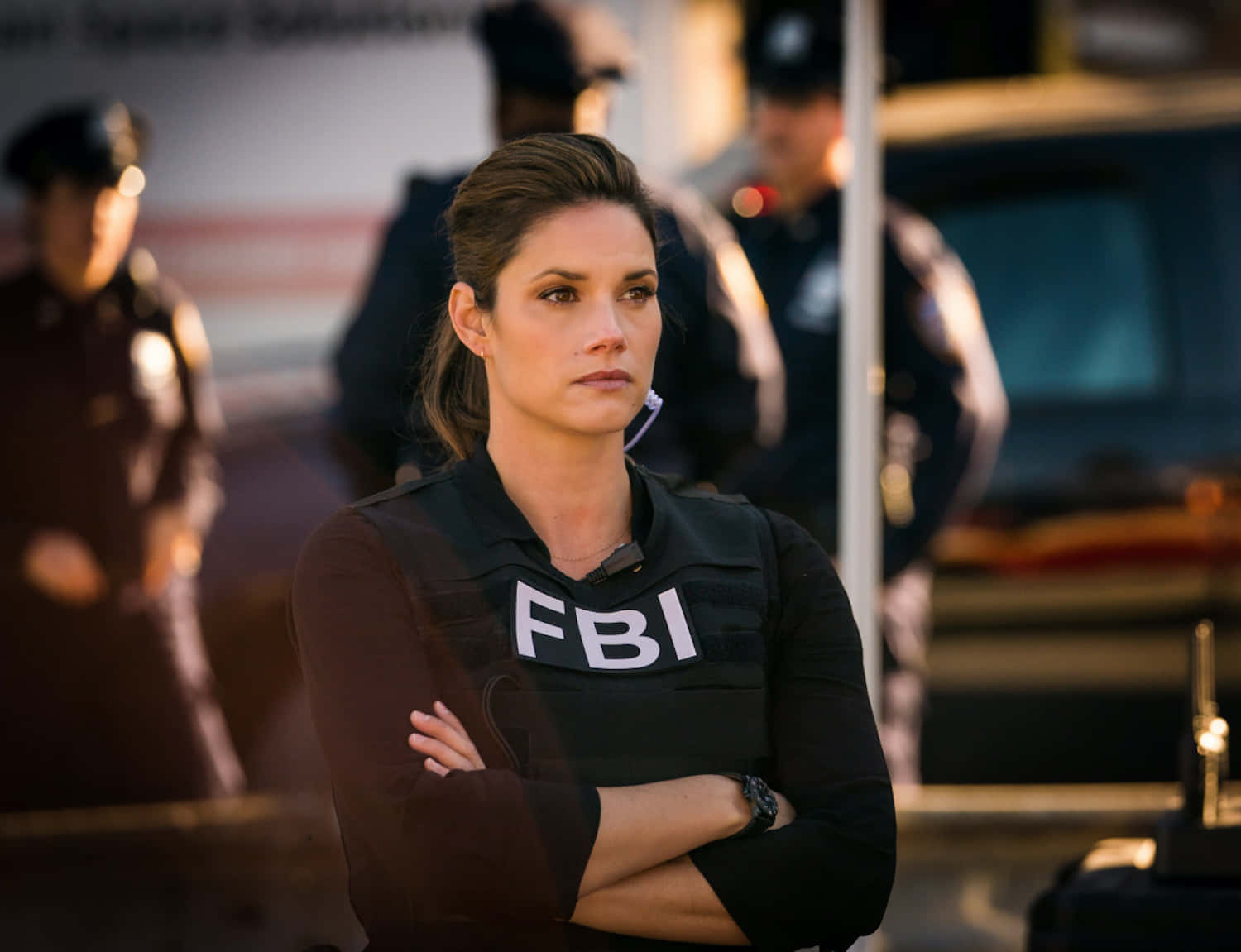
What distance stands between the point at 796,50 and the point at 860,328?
2.41 feet

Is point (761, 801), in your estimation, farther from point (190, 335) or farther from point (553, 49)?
point (190, 335)

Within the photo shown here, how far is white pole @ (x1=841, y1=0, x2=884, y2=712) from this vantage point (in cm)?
344

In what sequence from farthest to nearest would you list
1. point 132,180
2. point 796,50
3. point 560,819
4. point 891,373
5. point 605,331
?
point 891,373, point 796,50, point 132,180, point 605,331, point 560,819

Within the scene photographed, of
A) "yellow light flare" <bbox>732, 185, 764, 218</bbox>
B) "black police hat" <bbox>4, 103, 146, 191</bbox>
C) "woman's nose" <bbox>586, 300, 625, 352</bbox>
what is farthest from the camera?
"yellow light flare" <bbox>732, 185, 764, 218</bbox>

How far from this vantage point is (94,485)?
379cm

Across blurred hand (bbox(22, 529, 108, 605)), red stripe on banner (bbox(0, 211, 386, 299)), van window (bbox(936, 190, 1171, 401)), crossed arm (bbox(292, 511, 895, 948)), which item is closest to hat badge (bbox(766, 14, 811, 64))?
van window (bbox(936, 190, 1171, 401))

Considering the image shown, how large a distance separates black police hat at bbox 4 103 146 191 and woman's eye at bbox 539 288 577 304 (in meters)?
2.06

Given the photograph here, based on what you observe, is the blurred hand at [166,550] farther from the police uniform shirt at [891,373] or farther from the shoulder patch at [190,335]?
the police uniform shirt at [891,373]

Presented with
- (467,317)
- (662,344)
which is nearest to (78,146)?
(662,344)

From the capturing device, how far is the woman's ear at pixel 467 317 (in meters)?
2.01

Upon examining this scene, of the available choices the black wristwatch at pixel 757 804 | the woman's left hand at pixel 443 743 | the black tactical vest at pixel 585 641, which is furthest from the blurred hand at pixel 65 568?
the black wristwatch at pixel 757 804

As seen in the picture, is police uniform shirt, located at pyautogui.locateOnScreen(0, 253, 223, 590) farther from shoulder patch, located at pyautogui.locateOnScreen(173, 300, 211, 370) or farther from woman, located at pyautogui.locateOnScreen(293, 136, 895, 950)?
woman, located at pyautogui.locateOnScreen(293, 136, 895, 950)

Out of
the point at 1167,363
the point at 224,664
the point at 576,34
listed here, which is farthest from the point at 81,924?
the point at 1167,363

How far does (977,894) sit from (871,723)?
7.23 ft
